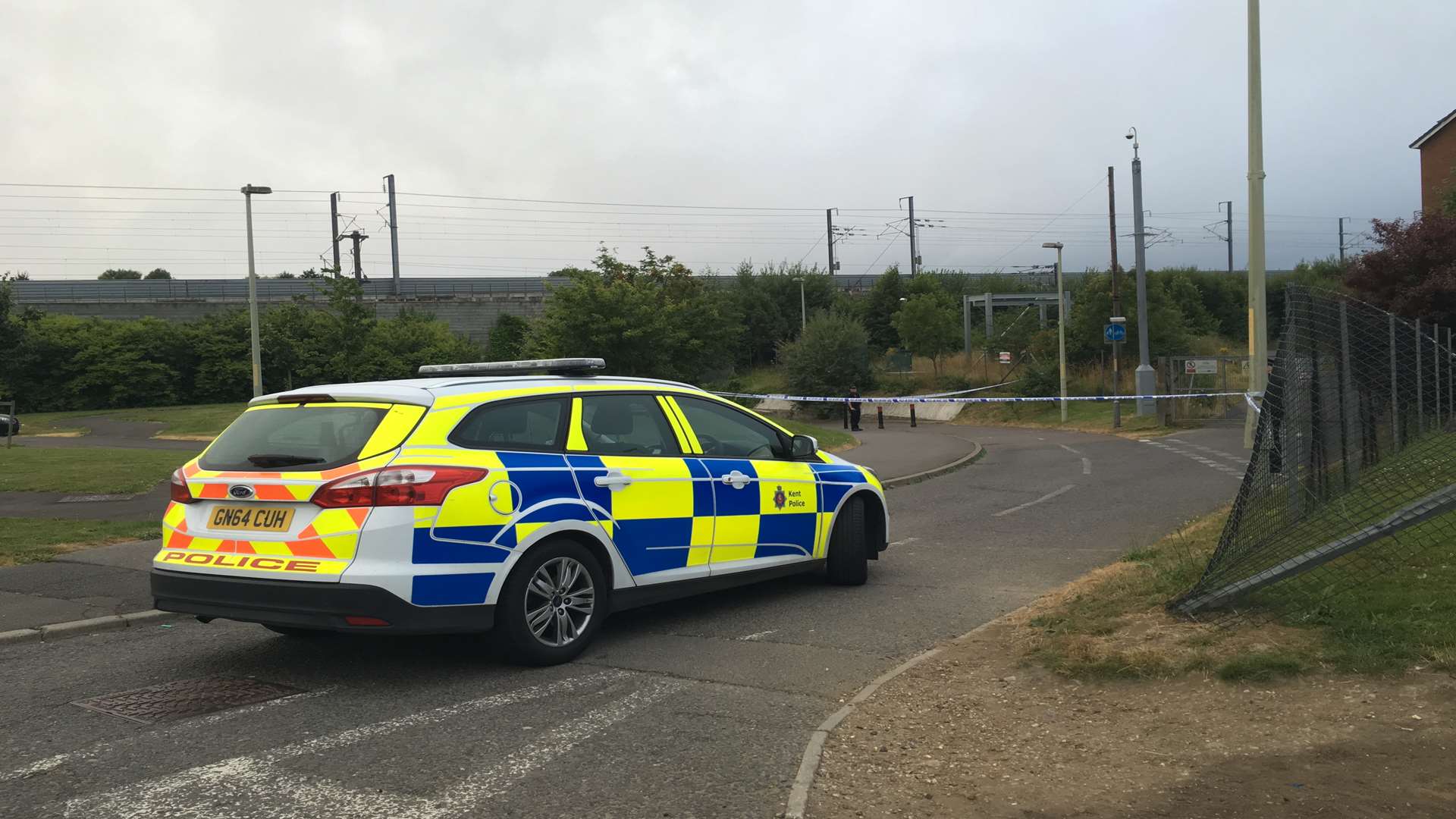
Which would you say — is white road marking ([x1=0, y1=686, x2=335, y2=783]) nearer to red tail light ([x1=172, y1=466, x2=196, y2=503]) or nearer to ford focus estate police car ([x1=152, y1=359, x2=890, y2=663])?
ford focus estate police car ([x1=152, y1=359, x2=890, y2=663])

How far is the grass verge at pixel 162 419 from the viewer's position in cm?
3425

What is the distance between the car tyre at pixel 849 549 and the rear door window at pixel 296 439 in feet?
12.5

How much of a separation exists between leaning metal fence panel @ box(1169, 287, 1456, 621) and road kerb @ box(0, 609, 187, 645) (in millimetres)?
6244

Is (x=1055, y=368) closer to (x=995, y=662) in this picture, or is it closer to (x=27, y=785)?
(x=995, y=662)

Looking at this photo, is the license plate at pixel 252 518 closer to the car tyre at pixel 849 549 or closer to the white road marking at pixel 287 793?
the white road marking at pixel 287 793

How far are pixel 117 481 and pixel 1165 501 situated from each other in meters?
13.7

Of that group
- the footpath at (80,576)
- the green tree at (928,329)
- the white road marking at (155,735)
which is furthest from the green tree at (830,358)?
the white road marking at (155,735)

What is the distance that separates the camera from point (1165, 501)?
579 inches

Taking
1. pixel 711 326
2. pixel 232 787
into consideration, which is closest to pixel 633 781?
pixel 232 787

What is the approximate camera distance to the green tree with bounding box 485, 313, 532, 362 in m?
53.3

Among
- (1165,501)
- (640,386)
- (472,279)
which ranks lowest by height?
(1165,501)

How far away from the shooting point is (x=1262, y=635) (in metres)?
5.64

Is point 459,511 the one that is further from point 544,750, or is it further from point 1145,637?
point 1145,637

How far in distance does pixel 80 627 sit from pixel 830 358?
4320 centimetres
